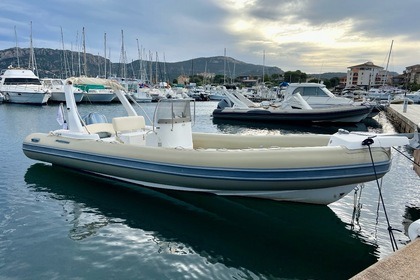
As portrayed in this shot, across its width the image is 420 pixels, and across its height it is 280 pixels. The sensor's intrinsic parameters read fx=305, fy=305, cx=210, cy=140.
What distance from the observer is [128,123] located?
27.7ft

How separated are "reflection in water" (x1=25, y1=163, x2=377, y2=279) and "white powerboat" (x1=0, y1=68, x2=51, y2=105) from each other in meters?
31.1

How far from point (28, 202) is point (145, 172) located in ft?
8.91

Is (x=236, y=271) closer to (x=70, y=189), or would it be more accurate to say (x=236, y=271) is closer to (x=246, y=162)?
(x=246, y=162)

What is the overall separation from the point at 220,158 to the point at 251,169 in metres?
0.64

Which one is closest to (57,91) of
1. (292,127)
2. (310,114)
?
(292,127)

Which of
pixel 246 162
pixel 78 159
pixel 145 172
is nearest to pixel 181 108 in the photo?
pixel 145 172

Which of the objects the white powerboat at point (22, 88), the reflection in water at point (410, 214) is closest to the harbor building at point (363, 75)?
the white powerboat at point (22, 88)

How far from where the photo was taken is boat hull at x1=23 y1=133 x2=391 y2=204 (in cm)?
535

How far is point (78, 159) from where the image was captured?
7625 millimetres

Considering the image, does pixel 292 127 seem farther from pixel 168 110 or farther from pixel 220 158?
pixel 220 158

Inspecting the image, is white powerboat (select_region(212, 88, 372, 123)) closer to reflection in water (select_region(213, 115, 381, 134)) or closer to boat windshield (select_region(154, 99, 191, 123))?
reflection in water (select_region(213, 115, 381, 134))

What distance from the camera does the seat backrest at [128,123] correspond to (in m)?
8.24

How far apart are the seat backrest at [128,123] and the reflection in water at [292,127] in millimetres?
10963

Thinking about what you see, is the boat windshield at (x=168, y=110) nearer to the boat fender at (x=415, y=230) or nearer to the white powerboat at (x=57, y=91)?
the boat fender at (x=415, y=230)
